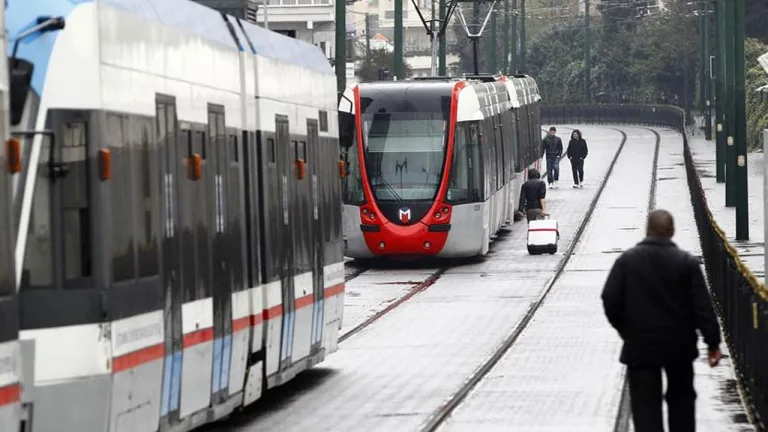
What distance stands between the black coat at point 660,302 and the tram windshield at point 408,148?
Answer: 21.9 m

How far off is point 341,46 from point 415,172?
321 cm

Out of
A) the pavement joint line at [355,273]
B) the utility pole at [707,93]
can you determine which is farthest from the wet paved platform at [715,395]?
the utility pole at [707,93]

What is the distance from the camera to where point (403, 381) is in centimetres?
1875

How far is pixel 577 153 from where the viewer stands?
54188mm

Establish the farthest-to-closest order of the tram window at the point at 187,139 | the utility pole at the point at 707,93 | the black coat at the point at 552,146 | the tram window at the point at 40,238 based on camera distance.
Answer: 1. the utility pole at the point at 707,93
2. the black coat at the point at 552,146
3. the tram window at the point at 187,139
4. the tram window at the point at 40,238

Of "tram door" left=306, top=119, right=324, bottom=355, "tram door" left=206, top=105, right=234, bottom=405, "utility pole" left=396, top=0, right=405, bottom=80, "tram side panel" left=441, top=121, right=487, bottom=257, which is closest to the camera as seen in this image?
"tram door" left=206, top=105, right=234, bottom=405

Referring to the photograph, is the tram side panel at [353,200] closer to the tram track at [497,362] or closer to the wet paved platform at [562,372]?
the tram track at [497,362]

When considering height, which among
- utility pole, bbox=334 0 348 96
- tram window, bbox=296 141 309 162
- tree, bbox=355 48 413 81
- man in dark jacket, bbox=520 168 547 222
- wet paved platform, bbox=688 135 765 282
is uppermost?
tree, bbox=355 48 413 81

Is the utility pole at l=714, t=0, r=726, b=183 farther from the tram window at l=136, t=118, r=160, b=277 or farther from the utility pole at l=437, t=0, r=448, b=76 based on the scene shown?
the tram window at l=136, t=118, r=160, b=277

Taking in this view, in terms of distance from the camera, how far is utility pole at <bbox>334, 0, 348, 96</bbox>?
3516 centimetres

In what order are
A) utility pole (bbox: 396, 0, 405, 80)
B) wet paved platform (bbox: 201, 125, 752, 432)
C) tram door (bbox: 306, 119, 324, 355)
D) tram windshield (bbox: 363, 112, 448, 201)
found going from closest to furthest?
wet paved platform (bbox: 201, 125, 752, 432) < tram door (bbox: 306, 119, 324, 355) < tram windshield (bbox: 363, 112, 448, 201) < utility pole (bbox: 396, 0, 405, 80)

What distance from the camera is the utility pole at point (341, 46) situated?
3516cm

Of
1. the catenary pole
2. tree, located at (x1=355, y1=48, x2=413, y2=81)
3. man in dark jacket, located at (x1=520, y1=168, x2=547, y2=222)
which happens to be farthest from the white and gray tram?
tree, located at (x1=355, y1=48, x2=413, y2=81)

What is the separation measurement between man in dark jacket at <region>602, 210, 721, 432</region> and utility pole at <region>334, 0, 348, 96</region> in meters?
23.8
